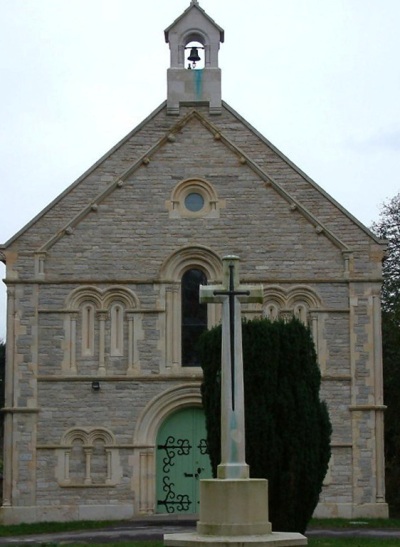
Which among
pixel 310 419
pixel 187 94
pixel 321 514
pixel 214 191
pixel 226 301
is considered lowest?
pixel 321 514

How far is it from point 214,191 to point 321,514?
8.19 meters

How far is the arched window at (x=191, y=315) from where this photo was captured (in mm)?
29359

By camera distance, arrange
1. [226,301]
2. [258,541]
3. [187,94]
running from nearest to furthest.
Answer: [258,541] < [226,301] < [187,94]

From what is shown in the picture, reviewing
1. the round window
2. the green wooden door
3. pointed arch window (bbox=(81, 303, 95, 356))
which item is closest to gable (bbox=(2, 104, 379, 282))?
→ the round window

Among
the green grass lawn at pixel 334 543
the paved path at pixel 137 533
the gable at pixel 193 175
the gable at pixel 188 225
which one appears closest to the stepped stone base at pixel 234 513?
the green grass lawn at pixel 334 543

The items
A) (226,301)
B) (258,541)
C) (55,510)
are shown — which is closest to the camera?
(258,541)

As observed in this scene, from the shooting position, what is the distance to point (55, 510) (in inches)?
1115

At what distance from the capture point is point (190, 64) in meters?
31.5

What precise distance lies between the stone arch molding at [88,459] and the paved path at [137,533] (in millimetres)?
1362

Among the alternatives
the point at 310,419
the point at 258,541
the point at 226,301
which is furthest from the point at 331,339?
the point at 258,541

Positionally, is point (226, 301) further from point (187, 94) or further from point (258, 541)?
point (187, 94)

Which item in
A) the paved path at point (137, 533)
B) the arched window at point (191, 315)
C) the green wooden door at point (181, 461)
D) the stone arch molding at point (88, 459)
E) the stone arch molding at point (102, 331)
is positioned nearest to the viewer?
the paved path at point (137, 533)

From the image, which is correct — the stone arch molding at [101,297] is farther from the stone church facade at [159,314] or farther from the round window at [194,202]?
the round window at [194,202]

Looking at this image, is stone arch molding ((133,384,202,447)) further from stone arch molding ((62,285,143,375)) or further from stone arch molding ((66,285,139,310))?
stone arch molding ((66,285,139,310))
